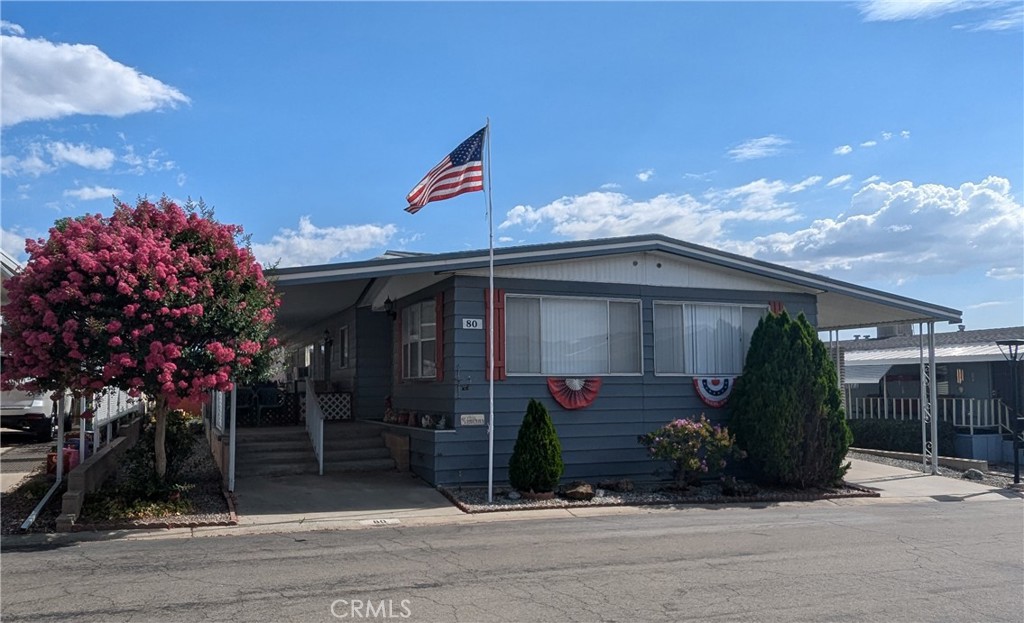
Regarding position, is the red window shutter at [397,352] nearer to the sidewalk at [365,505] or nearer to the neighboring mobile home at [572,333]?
the neighboring mobile home at [572,333]

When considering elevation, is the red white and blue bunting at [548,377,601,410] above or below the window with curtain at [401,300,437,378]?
below

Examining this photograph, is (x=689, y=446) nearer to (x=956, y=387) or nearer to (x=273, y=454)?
(x=273, y=454)

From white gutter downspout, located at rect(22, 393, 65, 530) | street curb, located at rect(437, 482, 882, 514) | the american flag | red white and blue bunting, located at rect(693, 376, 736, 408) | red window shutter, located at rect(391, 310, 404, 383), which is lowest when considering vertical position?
street curb, located at rect(437, 482, 882, 514)

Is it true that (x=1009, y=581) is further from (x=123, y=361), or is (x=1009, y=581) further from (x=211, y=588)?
(x=123, y=361)

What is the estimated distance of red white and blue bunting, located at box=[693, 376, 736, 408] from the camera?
47.8 feet

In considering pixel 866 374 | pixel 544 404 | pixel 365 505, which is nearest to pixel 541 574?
pixel 365 505

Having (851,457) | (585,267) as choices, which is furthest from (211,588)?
(851,457)

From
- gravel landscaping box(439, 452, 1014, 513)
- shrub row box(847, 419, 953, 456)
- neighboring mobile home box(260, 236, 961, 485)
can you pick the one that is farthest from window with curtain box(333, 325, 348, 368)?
shrub row box(847, 419, 953, 456)

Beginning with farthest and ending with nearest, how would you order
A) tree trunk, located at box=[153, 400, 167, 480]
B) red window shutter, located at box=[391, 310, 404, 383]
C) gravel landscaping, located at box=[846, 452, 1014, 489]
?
1. gravel landscaping, located at box=[846, 452, 1014, 489]
2. red window shutter, located at box=[391, 310, 404, 383]
3. tree trunk, located at box=[153, 400, 167, 480]

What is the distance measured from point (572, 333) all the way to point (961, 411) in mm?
11388

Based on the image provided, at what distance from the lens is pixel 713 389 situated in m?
14.6

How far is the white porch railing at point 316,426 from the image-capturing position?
13.4m

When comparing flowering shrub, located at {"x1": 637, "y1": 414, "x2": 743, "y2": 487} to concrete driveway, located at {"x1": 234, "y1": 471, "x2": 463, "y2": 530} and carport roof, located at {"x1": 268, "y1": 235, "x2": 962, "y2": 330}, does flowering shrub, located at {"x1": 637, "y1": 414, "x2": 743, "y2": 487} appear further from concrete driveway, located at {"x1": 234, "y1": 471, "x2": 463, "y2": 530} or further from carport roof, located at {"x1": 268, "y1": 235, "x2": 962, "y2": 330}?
concrete driveway, located at {"x1": 234, "y1": 471, "x2": 463, "y2": 530}

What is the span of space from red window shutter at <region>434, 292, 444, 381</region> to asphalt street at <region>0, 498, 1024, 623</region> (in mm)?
3446
